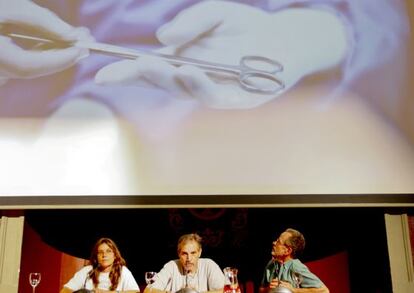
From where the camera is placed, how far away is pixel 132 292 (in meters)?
3.50

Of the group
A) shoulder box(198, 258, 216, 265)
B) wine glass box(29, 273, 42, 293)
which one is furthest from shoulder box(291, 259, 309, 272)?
wine glass box(29, 273, 42, 293)

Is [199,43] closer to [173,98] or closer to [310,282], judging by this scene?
[173,98]

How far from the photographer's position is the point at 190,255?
3.57 m

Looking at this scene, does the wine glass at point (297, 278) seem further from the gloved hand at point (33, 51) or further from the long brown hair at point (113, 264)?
the gloved hand at point (33, 51)

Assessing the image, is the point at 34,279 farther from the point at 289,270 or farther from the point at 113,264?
the point at 289,270

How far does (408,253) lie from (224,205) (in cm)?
107

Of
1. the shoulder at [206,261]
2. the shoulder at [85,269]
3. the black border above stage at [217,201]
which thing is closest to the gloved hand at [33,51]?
the black border above stage at [217,201]

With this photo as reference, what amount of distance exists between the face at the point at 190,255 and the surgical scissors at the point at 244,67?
0.96 meters

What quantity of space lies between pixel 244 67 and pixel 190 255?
44.7 inches

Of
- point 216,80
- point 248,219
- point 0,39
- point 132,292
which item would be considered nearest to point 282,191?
point 248,219

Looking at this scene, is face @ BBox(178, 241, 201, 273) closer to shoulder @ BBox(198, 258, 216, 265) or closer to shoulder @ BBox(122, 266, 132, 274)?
shoulder @ BBox(198, 258, 216, 265)

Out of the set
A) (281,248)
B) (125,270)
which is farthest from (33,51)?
(281,248)

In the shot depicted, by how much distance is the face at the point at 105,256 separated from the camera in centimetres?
360

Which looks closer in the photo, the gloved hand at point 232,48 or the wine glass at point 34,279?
the wine glass at point 34,279
